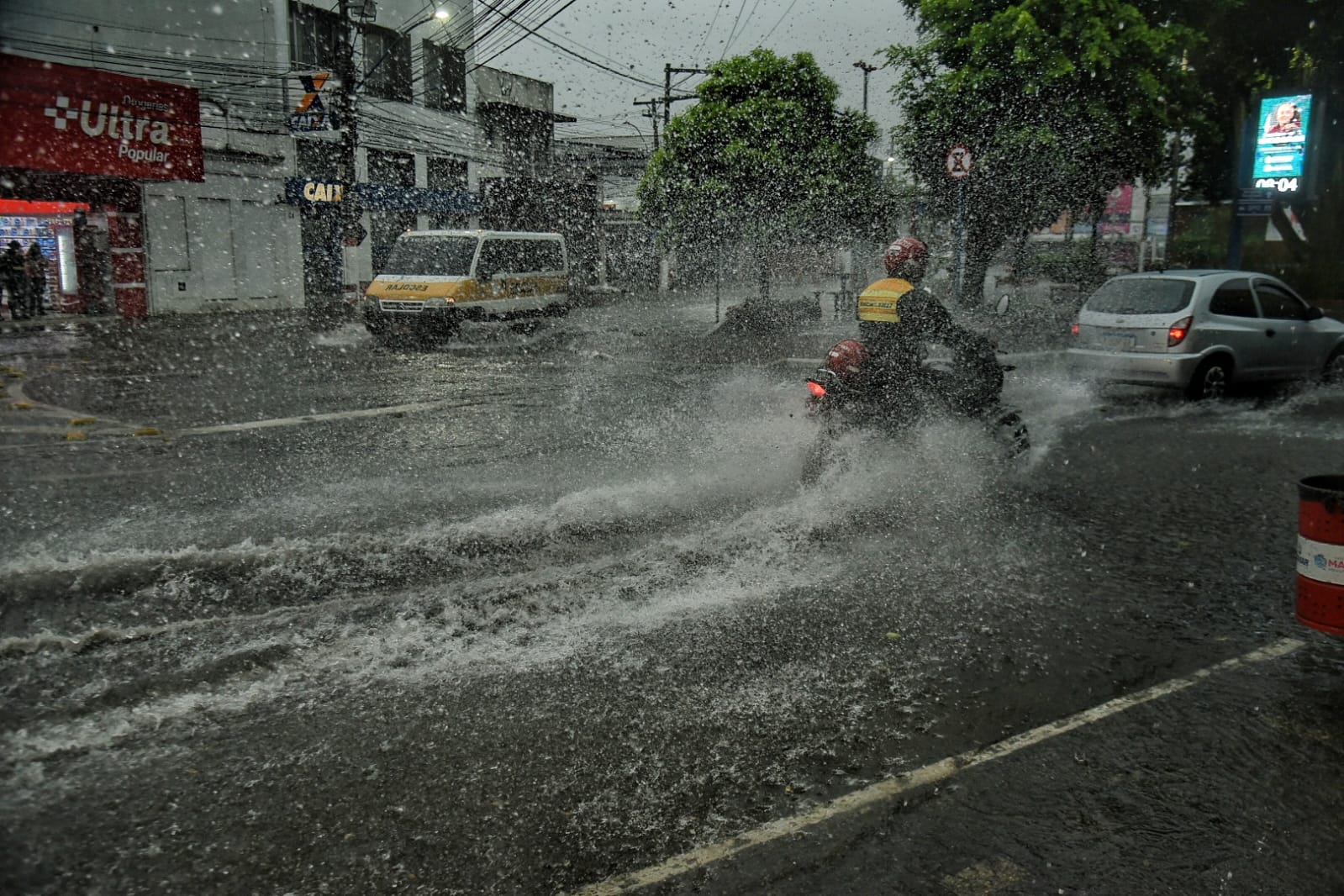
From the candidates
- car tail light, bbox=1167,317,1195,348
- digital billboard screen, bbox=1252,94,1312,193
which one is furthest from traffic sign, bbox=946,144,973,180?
digital billboard screen, bbox=1252,94,1312,193

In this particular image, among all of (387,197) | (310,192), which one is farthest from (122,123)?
(387,197)

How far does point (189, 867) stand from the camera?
2.61 m

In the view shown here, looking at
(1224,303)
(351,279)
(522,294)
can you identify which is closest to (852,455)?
(1224,303)

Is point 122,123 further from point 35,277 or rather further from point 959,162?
point 959,162

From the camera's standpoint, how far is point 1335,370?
484 inches

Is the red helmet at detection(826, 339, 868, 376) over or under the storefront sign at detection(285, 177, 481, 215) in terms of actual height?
under

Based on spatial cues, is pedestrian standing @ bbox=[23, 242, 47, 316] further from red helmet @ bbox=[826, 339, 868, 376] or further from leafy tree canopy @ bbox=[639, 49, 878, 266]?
red helmet @ bbox=[826, 339, 868, 376]

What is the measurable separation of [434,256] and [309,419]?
9.06 m

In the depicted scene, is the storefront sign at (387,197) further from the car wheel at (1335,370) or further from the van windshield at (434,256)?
the car wheel at (1335,370)

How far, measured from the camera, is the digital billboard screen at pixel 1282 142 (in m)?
20.2

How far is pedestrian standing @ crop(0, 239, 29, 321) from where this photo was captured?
21547 millimetres

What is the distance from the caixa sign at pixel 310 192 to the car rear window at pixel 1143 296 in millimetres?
22270

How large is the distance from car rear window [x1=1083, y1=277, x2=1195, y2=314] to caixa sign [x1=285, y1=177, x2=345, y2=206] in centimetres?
2227

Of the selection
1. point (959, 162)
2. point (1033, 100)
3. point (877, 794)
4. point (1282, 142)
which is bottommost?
point (877, 794)
